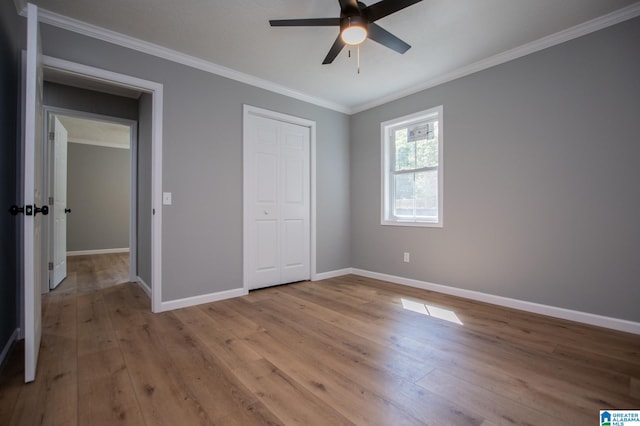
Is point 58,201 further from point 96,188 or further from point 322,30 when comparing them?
point 322,30

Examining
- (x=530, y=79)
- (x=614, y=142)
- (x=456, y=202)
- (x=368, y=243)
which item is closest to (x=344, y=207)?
(x=368, y=243)

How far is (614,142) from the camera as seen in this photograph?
2.40m

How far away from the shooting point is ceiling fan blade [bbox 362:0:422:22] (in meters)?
1.83

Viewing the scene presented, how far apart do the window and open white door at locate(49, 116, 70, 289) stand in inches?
169

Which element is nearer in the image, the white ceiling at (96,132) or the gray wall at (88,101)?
the gray wall at (88,101)

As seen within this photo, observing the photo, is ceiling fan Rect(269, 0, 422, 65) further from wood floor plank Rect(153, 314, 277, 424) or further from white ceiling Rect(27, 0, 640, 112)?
wood floor plank Rect(153, 314, 277, 424)

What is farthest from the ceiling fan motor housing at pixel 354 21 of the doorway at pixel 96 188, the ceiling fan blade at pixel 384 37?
the doorway at pixel 96 188

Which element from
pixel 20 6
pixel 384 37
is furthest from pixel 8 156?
pixel 384 37

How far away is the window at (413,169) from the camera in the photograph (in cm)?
363

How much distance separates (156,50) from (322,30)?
5.38 feet

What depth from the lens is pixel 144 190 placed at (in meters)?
3.72

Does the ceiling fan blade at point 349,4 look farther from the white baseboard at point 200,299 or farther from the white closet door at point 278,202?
the white baseboard at point 200,299

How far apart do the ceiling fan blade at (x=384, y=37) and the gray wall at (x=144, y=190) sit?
263cm

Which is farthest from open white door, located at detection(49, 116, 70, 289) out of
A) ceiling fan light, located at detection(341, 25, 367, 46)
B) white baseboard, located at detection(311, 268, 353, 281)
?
ceiling fan light, located at detection(341, 25, 367, 46)
